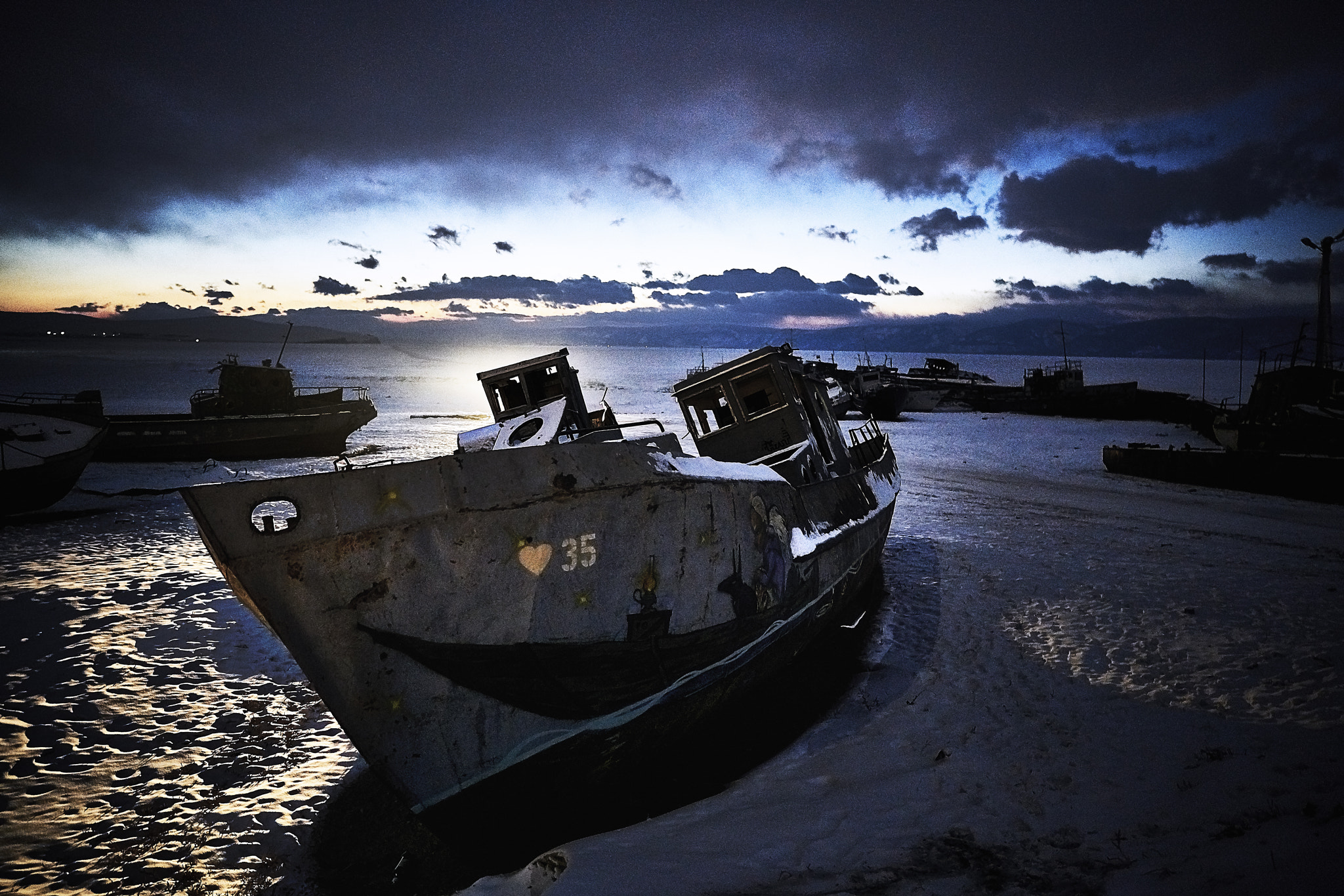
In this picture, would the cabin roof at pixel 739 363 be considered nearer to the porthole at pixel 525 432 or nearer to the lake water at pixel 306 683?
the porthole at pixel 525 432

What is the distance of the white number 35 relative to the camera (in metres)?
4.43

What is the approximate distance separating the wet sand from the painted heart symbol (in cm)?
194

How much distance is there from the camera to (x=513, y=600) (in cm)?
433

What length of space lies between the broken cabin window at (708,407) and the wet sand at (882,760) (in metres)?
4.02

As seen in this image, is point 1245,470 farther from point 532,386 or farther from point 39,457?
point 39,457

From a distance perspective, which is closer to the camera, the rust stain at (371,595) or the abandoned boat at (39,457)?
the rust stain at (371,595)

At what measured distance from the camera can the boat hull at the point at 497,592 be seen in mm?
3943

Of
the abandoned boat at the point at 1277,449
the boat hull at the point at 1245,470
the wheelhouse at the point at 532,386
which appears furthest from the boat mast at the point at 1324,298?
the wheelhouse at the point at 532,386

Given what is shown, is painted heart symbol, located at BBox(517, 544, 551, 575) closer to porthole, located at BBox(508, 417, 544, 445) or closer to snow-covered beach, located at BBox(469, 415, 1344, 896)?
snow-covered beach, located at BBox(469, 415, 1344, 896)

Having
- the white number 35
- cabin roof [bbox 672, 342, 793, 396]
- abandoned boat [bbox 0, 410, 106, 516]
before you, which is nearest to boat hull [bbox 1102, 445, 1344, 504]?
cabin roof [bbox 672, 342, 793, 396]

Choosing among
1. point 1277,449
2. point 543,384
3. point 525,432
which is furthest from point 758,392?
point 1277,449

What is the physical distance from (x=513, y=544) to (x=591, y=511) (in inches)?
23.1

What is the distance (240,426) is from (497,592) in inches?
1041

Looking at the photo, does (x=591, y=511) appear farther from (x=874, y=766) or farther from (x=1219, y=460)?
(x=1219, y=460)
